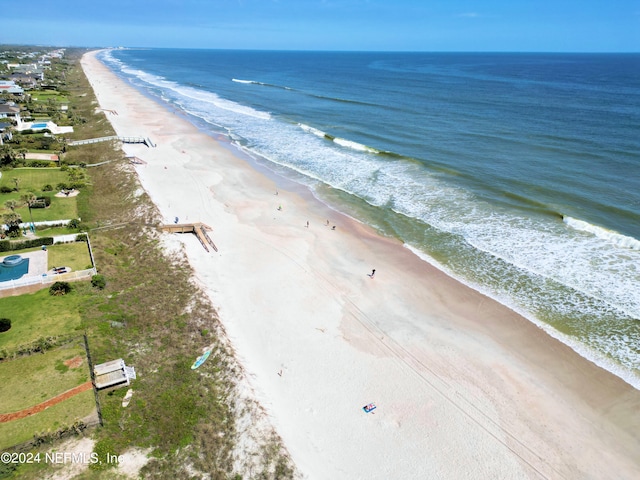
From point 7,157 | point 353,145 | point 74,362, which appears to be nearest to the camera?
point 74,362

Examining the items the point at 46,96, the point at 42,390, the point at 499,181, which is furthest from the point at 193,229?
the point at 46,96

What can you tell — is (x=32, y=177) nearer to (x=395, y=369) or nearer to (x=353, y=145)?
(x=353, y=145)

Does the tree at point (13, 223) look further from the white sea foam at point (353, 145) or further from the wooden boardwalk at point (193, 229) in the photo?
the white sea foam at point (353, 145)

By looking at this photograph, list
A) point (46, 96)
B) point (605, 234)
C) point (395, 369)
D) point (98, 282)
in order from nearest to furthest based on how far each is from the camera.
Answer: point (395, 369)
point (98, 282)
point (605, 234)
point (46, 96)

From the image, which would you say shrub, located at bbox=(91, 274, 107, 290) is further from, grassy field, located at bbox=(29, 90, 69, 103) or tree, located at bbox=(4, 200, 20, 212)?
grassy field, located at bbox=(29, 90, 69, 103)

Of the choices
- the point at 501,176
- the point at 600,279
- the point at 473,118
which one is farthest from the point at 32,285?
the point at 473,118

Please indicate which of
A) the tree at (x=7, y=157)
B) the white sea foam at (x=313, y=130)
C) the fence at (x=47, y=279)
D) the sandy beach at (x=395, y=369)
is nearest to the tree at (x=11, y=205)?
the fence at (x=47, y=279)

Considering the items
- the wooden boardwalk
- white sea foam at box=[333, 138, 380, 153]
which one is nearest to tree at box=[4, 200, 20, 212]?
the wooden boardwalk
